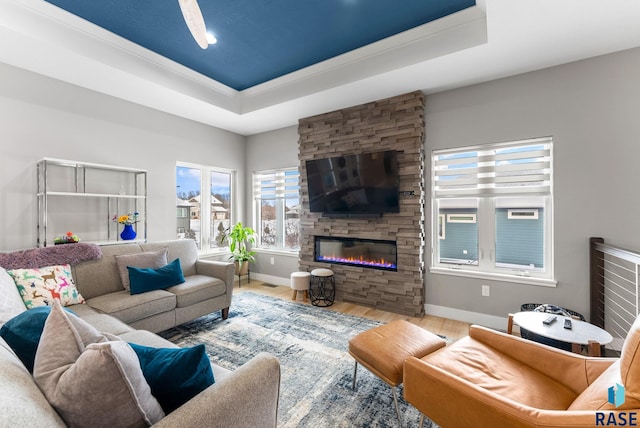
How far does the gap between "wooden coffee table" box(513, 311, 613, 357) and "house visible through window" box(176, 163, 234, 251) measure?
435 centimetres

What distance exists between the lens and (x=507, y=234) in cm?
316

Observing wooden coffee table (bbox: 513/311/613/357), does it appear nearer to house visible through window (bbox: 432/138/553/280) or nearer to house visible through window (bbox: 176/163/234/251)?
house visible through window (bbox: 432/138/553/280)

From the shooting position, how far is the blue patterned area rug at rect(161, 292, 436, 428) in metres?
1.79

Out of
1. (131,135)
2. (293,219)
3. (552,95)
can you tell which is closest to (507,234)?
(552,95)

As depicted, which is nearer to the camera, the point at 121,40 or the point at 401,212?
the point at 121,40

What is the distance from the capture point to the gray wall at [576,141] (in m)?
2.56

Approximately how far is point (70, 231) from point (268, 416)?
11.3 ft

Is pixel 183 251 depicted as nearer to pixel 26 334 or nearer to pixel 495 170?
pixel 26 334

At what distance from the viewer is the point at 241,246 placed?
5086 millimetres

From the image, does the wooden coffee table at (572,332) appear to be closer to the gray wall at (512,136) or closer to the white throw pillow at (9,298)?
the gray wall at (512,136)

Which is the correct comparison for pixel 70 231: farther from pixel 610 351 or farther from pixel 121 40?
pixel 610 351

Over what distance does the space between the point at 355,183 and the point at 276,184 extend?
175cm

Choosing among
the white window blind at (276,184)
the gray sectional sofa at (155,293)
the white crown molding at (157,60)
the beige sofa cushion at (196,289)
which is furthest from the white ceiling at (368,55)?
the beige sofa cushion at (196,289)

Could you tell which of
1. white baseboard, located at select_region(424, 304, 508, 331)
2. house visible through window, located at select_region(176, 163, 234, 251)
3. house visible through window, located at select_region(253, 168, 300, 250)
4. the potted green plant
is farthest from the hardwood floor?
house visible through window, located at select_region(176, 163, 234, 251)
